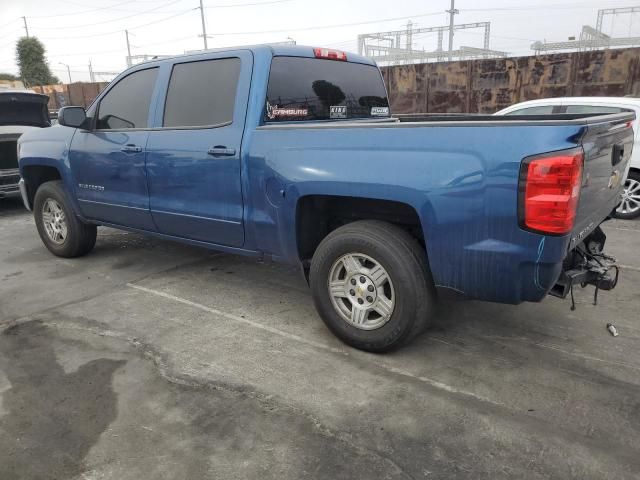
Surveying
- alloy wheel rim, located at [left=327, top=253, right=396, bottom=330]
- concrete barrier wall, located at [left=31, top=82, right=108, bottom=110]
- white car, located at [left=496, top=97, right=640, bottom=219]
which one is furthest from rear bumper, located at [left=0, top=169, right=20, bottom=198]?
concrete barrier wall, located at [left=31, top=82, right=108, bottom=110]

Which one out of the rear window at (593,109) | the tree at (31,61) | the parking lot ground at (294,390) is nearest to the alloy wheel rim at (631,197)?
the rear window at (593,109)

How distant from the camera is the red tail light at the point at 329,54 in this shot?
13.6 feet

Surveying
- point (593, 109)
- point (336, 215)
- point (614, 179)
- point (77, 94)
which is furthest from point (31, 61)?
point (614, 179)

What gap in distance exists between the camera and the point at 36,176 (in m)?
5.84

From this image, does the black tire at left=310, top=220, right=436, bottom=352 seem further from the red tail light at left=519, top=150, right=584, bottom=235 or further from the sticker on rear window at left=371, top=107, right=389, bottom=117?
the sticker on rear window at left=371, top=107, right=389, bottom=117

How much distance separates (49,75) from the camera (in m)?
57.8

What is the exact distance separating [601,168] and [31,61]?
65370mm

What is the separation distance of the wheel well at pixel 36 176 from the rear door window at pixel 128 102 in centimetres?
132

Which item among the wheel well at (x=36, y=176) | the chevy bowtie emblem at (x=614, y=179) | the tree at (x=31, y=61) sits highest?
the tree at (x=31, y=61)

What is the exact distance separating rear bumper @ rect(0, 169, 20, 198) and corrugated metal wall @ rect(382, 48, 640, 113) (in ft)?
29.6

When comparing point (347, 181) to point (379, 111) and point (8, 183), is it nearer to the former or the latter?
point (379, 111)

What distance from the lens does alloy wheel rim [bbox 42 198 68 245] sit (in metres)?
5.56

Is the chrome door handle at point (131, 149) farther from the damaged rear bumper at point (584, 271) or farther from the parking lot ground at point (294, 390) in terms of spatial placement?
the damaged rear bumper at point (584, 271)

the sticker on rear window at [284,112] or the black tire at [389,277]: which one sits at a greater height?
the sticker on rear window at [284,112]
